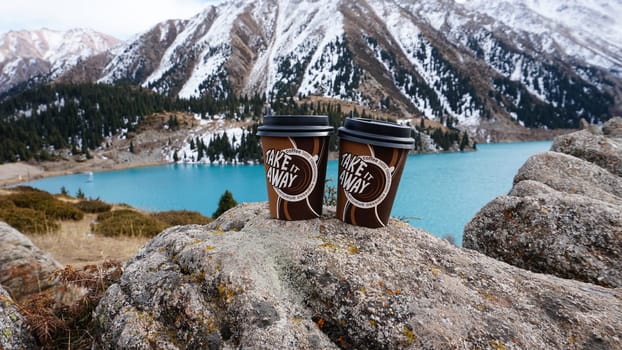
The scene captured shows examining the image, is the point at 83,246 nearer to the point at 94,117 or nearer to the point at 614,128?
the point at 614,128

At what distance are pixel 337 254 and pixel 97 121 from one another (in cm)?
13146

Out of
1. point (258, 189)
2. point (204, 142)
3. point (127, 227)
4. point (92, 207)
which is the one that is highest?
point (127, 227)

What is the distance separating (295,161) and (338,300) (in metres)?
1.01

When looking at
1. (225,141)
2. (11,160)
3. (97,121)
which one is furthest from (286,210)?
(97,121)

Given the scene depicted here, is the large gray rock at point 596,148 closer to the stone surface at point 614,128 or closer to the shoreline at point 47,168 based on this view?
the stone surface at point 614,128

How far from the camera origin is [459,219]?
32.5 metres

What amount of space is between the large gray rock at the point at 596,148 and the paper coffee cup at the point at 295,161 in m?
4.94

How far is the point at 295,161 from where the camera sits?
7.84 feet

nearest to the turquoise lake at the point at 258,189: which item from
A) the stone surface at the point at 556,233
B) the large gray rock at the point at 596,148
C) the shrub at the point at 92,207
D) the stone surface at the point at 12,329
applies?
the shrub at the point at 92,207

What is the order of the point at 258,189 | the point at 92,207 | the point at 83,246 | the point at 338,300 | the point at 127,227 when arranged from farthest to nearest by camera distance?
1. the point at 258,189
2. the point at 92,207
3. the point at 127,227
4. the point at 83,246
5. the point at 338,300

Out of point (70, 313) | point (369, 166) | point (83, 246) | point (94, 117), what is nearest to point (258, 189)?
point (83, 246)

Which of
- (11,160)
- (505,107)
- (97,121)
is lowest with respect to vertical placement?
(11,160)

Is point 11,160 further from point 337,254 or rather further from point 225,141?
point 337,254

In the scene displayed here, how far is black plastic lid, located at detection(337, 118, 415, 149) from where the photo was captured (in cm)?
222
